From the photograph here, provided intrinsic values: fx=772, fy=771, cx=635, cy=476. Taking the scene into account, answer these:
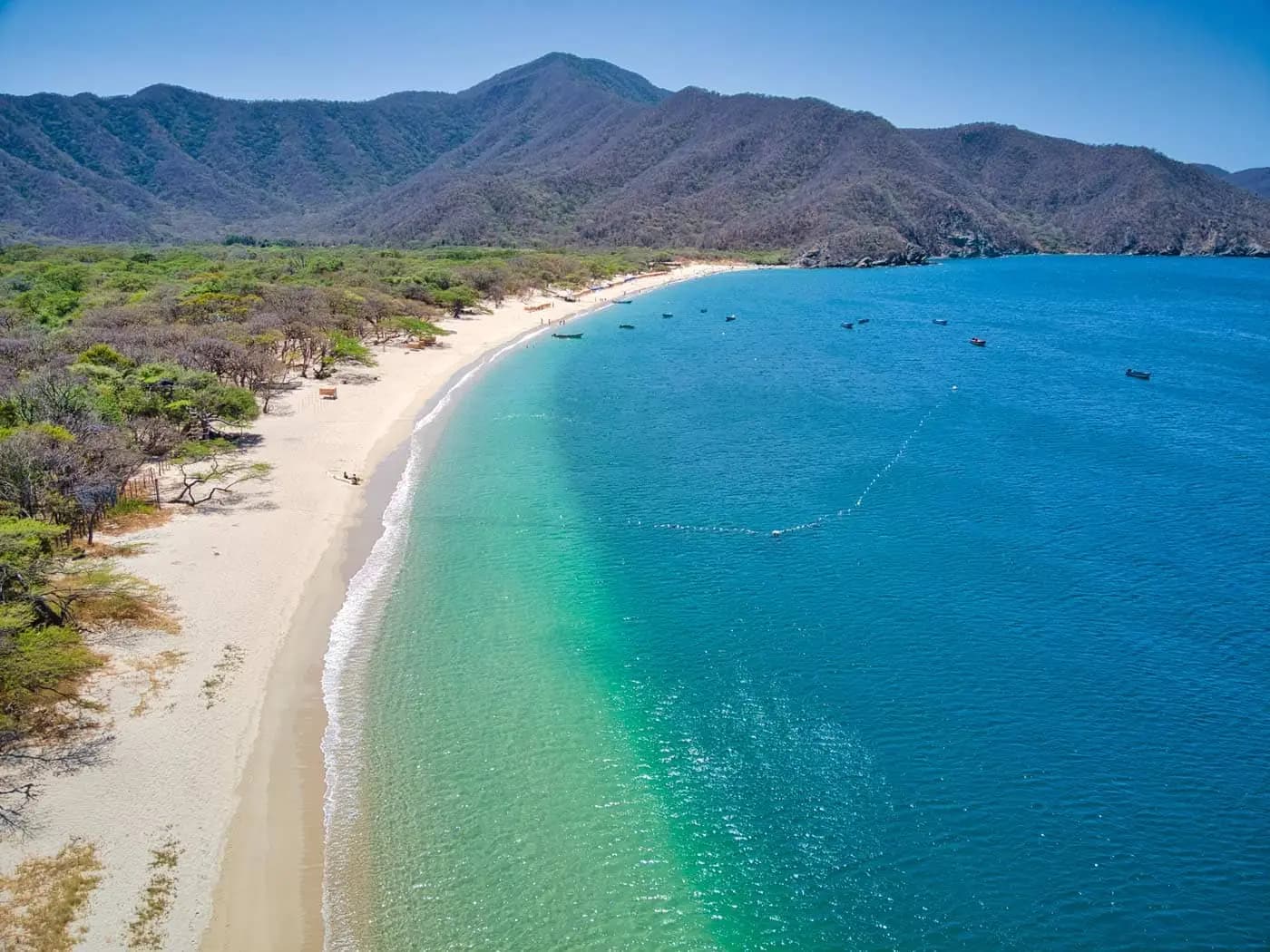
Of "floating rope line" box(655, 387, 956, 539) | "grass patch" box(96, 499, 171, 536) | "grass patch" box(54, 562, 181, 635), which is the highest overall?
"grass patch" box(96, 499, 171, 536)

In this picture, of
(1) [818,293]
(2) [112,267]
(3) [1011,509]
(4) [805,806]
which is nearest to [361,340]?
(2) [112,267]

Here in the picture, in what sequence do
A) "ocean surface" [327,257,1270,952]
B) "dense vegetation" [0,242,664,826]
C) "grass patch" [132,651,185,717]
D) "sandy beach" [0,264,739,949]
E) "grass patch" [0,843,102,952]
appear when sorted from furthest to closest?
"grass patch" [132,651,185,717], "dense vegetation" [0,242,664,826], "ocean surface" [327,257,1270,952], "sandy beach" [0,264,739,949], "grass patch" [0,843,102,952]

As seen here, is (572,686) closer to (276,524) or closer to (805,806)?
(805,806)

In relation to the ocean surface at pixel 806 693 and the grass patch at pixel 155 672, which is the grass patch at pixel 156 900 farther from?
the grass patch at pixel 155 672

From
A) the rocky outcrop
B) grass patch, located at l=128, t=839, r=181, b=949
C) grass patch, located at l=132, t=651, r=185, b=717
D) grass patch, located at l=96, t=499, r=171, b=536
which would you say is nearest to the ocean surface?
grass patch, located at l=128, t=839, r=181, b=949

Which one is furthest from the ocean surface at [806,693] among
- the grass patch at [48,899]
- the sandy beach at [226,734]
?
the grass patch at [48,899]

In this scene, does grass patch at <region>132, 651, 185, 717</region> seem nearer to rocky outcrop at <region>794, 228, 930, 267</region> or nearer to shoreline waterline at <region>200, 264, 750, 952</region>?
shoreline waterline at <region>200, 264, 750, 952</region>
